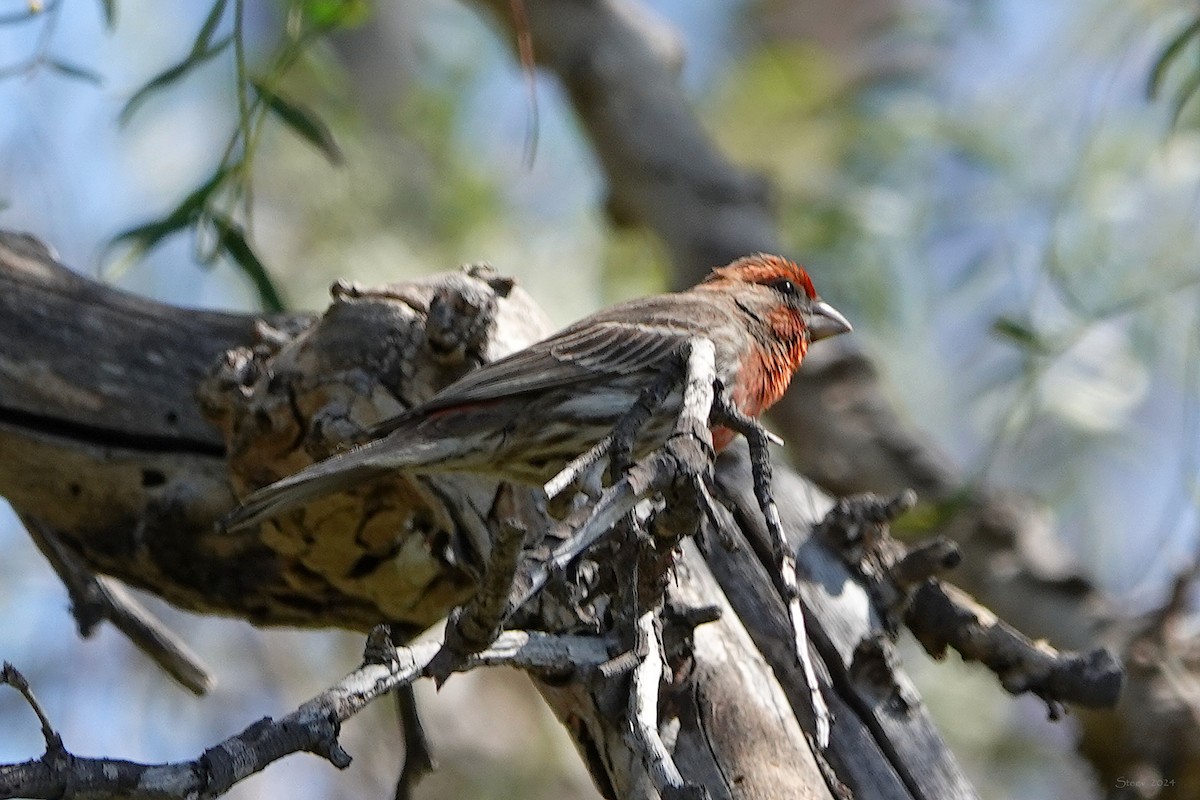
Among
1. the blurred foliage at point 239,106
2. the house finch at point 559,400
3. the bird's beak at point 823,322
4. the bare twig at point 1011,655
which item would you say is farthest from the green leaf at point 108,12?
the bare twig at point 1011,655

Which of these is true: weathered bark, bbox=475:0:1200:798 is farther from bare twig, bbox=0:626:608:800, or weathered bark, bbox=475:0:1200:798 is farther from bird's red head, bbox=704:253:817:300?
bare twig, bbox=0:626:608:800

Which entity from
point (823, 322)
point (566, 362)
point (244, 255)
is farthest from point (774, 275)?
point (244, 255)

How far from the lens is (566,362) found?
159 inches

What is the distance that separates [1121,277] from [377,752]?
4.64 meters

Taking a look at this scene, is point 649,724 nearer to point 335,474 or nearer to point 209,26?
point 335,474

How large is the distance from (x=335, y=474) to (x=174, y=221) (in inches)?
58.1

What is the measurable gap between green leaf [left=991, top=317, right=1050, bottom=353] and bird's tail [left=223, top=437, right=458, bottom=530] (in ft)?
7.60

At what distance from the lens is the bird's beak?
5.00m

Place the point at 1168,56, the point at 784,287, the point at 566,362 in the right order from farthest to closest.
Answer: the point at 784,287
the point at 1168,56
the point at 566,362

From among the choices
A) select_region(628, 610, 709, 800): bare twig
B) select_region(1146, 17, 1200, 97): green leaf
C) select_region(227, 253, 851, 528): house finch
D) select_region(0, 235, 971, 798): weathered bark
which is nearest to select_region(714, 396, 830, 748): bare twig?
select_region(628, 610, 709, 800): bare twig

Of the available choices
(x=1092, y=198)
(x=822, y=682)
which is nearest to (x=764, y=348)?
(x=822, y=682)

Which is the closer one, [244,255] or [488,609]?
[488,609]

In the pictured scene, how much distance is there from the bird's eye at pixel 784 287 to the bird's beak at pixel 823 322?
105mm

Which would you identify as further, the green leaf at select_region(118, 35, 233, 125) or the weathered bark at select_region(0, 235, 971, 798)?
the green leaf at select_region(118, 35, 233, 125)
